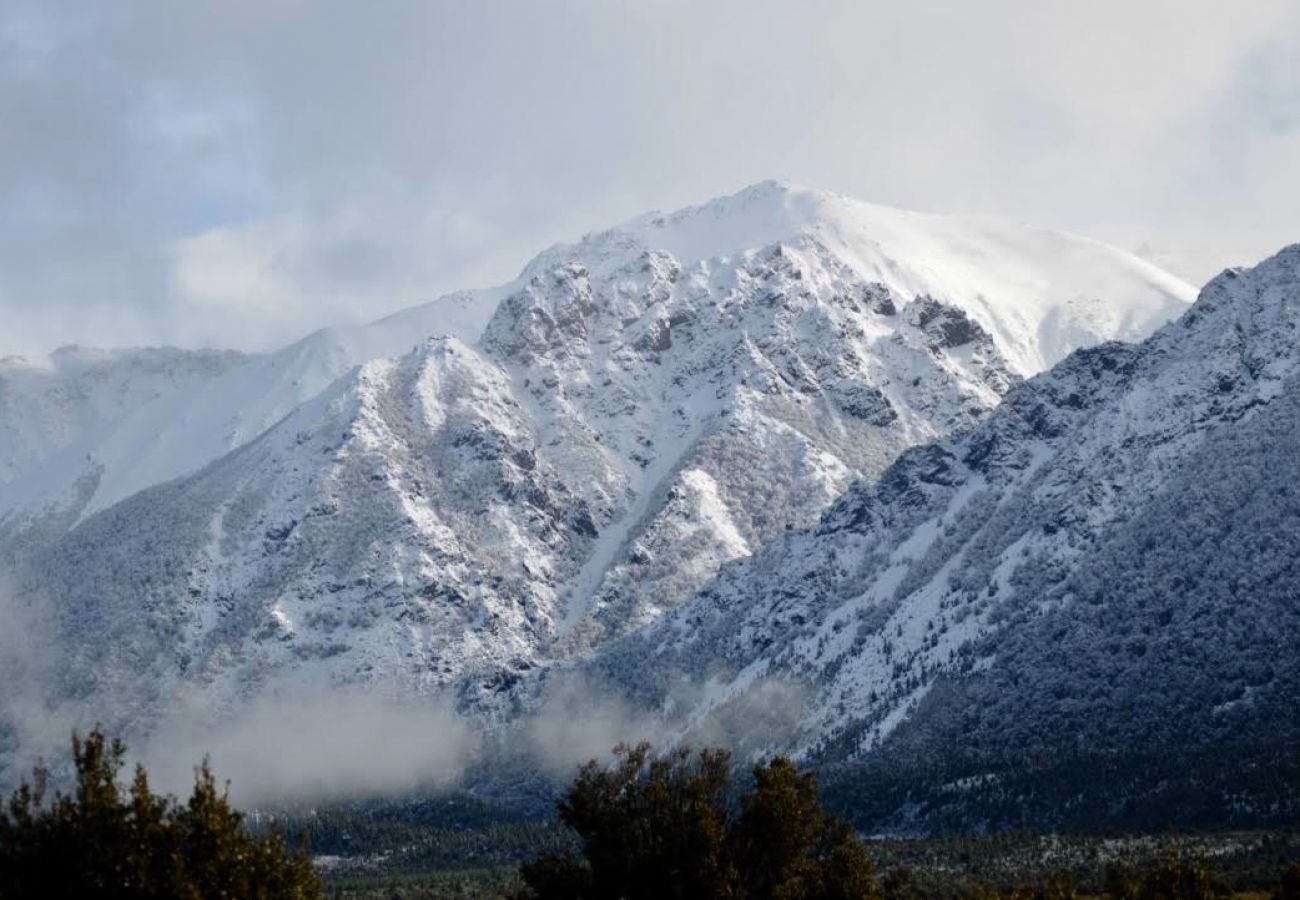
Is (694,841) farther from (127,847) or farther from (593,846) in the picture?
(127,847)

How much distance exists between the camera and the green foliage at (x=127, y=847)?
276 feet

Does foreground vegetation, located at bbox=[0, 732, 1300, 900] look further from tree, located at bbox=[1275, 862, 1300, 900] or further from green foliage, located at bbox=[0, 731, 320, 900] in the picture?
tree, located at bbox=[1275, 862, 1300, 900]

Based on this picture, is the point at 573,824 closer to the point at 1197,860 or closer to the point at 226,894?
the point at 226,894

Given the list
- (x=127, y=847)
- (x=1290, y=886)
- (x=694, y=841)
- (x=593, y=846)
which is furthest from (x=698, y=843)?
(x=1290, y=886)

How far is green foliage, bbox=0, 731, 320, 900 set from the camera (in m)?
84.2

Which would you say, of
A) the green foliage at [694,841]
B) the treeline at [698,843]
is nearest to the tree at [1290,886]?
the treeline at [698,843]

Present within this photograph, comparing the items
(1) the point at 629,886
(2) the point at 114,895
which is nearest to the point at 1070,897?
(1) the point at 629,886

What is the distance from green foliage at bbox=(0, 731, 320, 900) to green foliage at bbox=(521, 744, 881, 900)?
1219 inches

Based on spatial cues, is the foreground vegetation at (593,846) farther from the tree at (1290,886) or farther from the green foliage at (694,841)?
the tree at (1290,886)

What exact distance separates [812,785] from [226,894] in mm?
53133

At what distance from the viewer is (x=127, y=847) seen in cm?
8469

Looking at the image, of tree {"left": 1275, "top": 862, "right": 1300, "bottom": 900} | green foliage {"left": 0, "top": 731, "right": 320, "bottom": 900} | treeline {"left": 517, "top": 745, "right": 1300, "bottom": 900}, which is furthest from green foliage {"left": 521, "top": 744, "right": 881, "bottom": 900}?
tree {"left": 1275, "top": 862, "right": 1300, "bottom": 900}

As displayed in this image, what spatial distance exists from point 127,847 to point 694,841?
4111 centimetres

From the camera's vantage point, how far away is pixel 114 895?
275ft
